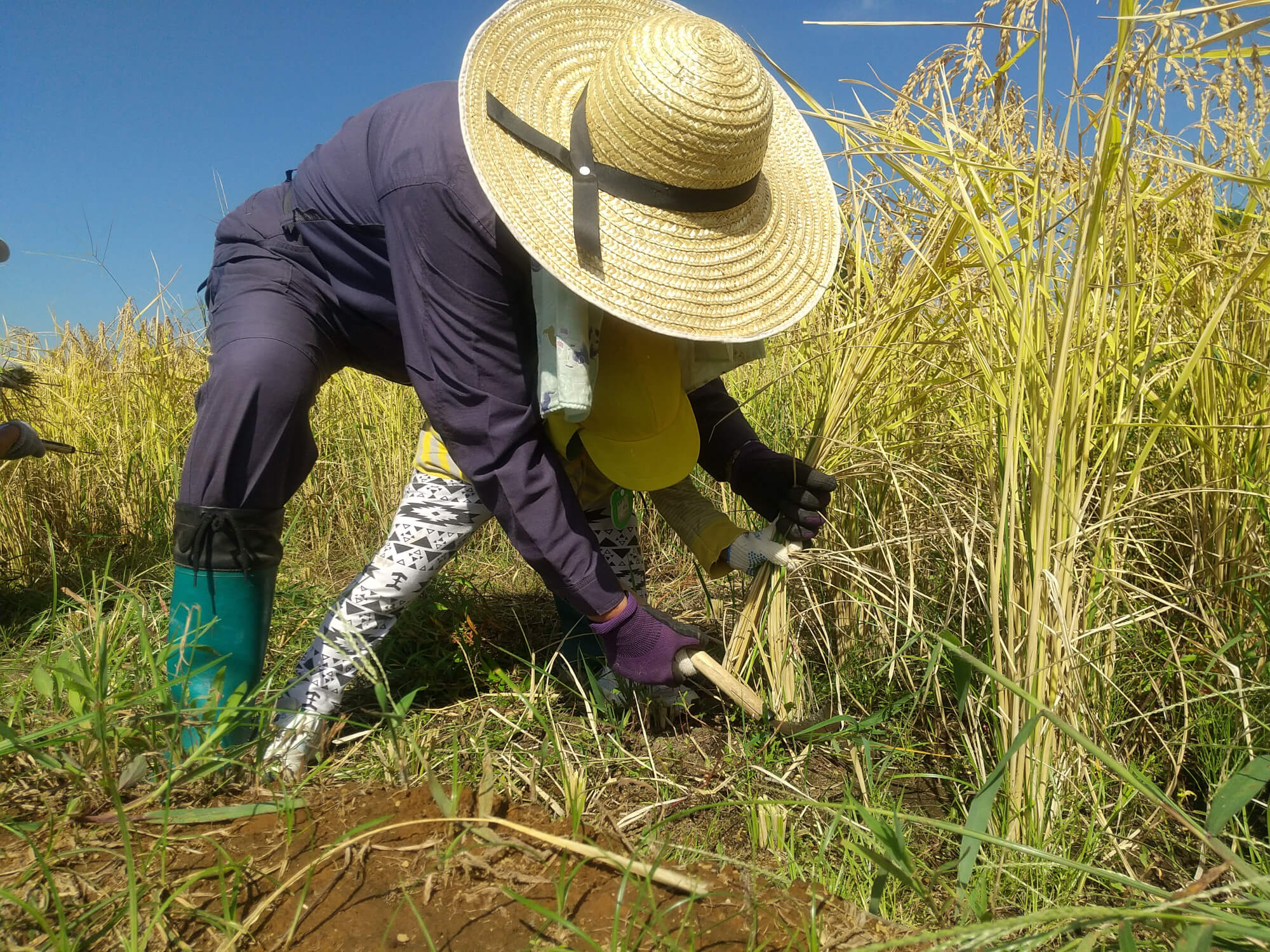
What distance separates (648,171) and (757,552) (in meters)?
0.81

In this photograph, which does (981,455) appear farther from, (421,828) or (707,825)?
(421,828)

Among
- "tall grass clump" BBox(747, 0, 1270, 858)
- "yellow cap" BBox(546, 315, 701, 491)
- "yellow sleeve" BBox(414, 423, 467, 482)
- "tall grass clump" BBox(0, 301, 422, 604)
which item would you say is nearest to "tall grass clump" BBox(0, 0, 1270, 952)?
"tall grass clump" BBox(747, 0, 1270, 858)

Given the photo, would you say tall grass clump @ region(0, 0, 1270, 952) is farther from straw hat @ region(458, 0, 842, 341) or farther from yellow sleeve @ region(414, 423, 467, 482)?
yellow sleeve @ region(414, 423, 467, 482)

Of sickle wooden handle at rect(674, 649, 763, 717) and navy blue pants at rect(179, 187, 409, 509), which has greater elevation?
navy blue pants at rect(179, 187, 409, 509)

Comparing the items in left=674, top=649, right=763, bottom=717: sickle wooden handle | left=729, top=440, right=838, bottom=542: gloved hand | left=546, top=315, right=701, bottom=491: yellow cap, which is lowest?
left=674, top=649, right=763, bottom=717: sickle wooden handle

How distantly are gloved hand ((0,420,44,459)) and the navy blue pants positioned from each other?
726mm

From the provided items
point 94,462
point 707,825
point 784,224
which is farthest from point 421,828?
point 94,462

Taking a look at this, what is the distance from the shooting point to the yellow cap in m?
1.68

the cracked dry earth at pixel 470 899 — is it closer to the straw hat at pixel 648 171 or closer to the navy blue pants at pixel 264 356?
the navy blue pants at pixel 264 356

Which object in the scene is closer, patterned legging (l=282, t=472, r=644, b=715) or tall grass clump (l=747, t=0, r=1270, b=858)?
tall grass clump (l=747, t=0, r=1270, b=858)

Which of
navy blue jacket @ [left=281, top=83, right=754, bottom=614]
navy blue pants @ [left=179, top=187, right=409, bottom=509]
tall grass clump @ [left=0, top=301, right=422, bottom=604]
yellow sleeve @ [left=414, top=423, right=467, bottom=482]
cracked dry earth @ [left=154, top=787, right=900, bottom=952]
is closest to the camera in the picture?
cracked dry earth @ [left=154, top=787, right=900, bottom=952]

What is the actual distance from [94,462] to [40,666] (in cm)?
223

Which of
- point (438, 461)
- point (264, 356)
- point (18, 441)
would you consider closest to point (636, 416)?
point (438, 461)

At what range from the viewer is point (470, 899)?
1201mm
